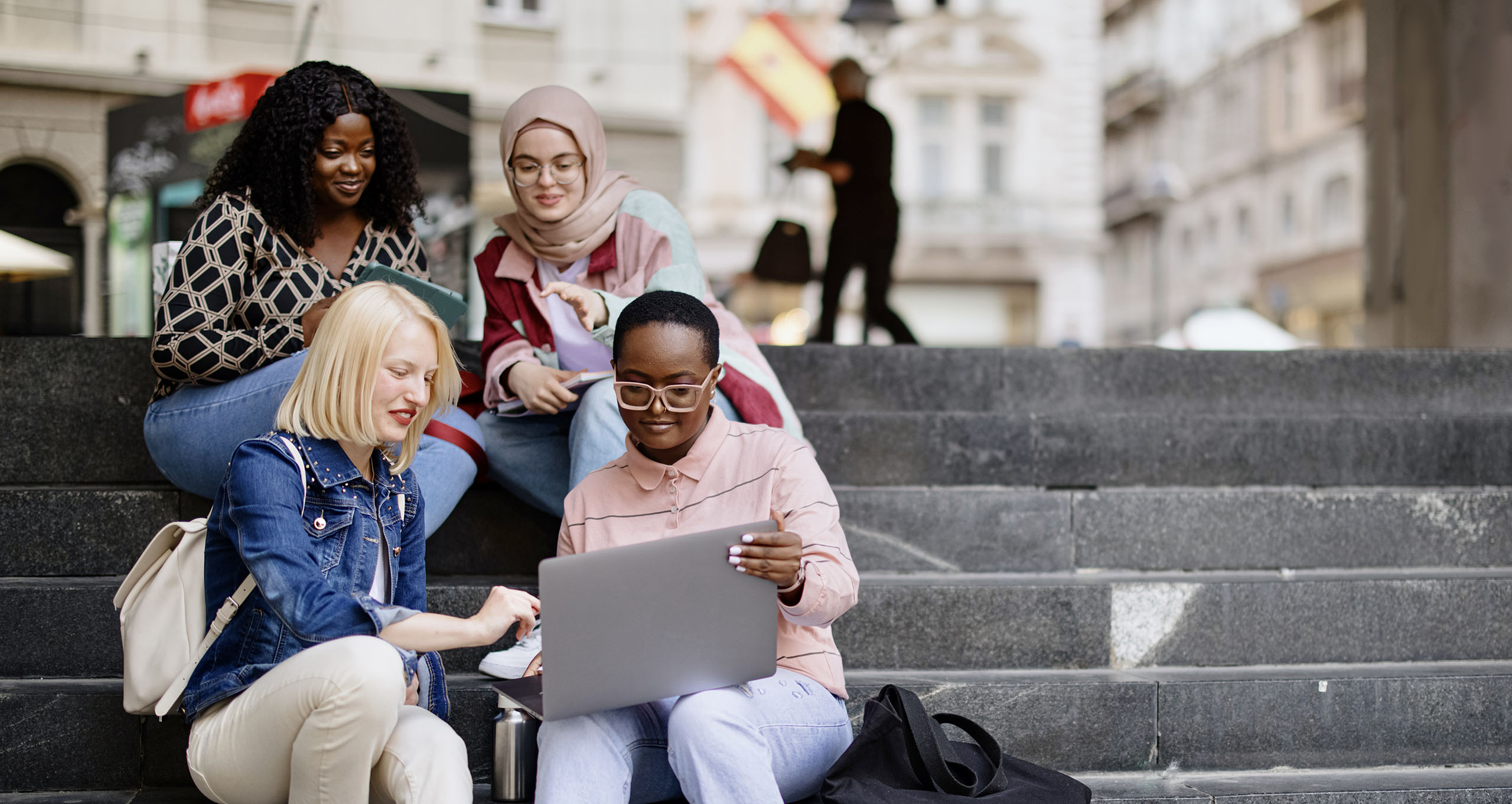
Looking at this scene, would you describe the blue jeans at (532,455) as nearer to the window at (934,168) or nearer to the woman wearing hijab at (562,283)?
the woman wearing hijab at (562,283)

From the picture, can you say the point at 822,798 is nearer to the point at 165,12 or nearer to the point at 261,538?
the point at 261,538

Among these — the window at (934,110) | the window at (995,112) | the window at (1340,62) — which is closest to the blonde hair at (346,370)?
the window at (934,110)

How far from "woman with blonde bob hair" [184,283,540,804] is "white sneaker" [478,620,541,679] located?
646mm

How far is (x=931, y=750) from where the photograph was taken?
248 cm

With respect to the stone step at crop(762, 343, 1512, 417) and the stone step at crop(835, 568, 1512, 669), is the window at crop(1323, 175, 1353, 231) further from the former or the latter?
the stone step at crop(835, 568, 1512, 669)

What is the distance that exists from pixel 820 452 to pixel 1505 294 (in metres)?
4.20

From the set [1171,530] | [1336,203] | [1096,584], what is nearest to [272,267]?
[1096,584]

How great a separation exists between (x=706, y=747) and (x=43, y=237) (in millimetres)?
9135

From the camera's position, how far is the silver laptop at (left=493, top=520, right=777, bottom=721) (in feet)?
7.29

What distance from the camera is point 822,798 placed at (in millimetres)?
2453

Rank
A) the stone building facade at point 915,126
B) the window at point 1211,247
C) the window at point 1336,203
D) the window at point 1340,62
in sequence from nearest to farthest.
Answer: the stone building facade at point 915,126, the window at point 1340,62, the window at point 1336,203, the window at point 1211,247

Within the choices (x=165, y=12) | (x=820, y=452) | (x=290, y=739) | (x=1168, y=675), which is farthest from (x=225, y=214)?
(x=165, y=12)

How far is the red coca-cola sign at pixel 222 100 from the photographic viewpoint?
9.15m

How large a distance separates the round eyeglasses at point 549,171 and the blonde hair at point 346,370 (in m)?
1.04
